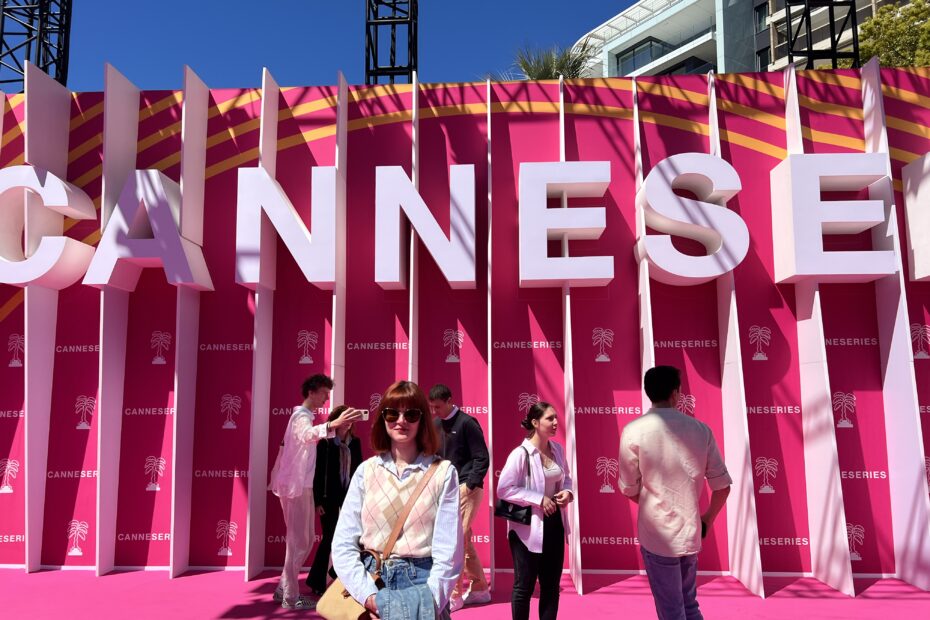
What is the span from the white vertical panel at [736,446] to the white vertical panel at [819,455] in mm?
544

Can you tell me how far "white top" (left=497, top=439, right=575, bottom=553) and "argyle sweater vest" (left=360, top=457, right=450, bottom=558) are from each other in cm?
139

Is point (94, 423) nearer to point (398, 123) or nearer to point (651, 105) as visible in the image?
point (398, 123)

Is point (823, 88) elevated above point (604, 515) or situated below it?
above

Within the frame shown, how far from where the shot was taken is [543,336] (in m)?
6.17

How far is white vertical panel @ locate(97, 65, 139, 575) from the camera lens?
5.80 m

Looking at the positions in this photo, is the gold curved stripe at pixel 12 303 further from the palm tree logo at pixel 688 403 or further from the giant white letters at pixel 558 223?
the palm tree logo at pixel 688 403

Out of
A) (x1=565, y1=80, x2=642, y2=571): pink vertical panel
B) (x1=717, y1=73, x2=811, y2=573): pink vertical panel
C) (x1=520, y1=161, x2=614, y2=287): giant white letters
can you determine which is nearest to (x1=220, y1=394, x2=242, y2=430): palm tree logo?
(x1=520, y1=161, x2=614, y2=287): giant white letters

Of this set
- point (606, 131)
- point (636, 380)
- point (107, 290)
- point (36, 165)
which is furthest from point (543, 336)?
point (36, 165)

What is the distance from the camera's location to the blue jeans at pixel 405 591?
2.03 metres

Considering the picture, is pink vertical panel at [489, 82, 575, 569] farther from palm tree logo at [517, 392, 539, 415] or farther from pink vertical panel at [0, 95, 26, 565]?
pink vertical panel at [0, 95, 26, 565]

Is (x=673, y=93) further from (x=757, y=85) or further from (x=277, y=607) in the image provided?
(x=277, y=607)

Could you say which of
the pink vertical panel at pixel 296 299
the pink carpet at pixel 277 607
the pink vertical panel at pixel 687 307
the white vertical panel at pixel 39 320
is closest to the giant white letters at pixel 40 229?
the white vertical panel at pixel 39 320

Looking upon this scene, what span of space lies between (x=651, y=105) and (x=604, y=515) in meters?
3.94

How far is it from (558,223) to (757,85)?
253 cm
